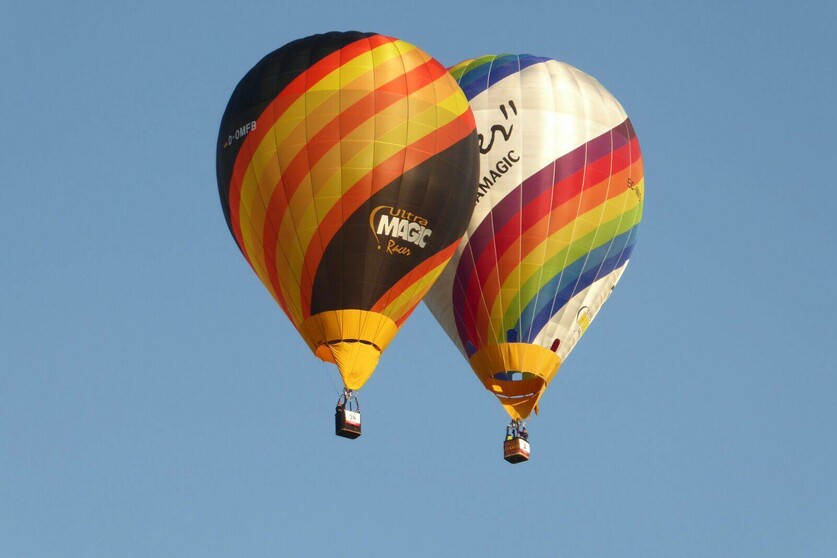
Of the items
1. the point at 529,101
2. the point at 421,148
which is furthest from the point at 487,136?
the point at 421,148

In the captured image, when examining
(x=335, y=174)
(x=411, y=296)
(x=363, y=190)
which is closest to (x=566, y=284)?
(x=411, y=296)

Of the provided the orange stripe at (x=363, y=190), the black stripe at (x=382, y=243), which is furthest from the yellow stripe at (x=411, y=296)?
the orange stripe at (x=363, y=190)

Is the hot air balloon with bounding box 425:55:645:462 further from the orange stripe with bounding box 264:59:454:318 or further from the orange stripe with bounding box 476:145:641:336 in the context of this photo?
the orange stripe with bounding box 264:59:454:318

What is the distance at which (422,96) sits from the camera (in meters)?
38.9

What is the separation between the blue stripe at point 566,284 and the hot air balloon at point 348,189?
9.96 feet

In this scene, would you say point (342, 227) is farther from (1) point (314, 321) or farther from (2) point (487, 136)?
(2) point (487, 136)

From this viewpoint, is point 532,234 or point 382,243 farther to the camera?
point 532,234

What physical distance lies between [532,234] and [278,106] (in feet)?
18.9

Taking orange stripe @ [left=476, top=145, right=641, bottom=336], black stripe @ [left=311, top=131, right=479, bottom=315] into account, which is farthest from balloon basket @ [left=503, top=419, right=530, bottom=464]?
black stripe @ [left=311, top=131, right=479, bottom=315]

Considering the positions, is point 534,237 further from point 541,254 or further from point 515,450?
point 515,450

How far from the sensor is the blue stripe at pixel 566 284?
4181 cm

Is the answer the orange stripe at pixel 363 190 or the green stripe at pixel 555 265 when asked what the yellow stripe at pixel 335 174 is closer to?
the orange stripe at pixel 363 190

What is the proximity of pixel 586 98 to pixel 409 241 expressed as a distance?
6524 millimetres

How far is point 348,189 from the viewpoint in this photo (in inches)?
1495
